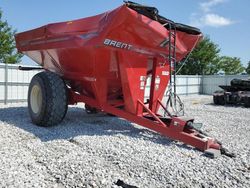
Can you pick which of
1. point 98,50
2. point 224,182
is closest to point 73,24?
point 98,50

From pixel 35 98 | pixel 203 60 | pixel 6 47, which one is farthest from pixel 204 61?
pixel 35 98

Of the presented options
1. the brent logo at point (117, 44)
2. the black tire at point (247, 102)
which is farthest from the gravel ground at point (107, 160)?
the black tire at point (247, 102)

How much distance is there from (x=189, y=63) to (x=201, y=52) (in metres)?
2.32

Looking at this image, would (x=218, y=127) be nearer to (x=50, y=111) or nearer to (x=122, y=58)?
(x=122, y=58)

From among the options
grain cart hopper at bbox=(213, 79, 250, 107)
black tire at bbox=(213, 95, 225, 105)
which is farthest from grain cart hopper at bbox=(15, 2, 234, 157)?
black tire at bbox=(213, 95, 225, 105)

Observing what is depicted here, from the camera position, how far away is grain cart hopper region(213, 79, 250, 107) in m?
14.3

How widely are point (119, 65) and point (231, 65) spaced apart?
150 ft

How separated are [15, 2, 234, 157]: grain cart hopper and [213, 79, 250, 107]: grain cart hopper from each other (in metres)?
8.60

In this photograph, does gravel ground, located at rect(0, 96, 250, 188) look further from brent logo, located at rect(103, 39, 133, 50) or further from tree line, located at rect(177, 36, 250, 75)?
tree line, located at rect(177, 36, 250, 75)

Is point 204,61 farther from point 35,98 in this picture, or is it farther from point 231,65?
point 35,98

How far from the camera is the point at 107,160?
166 inches

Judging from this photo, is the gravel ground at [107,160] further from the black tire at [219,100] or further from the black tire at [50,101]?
the black tire at [219,100]

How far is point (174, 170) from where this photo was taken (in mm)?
3883

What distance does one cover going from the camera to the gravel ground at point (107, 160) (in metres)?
3.58
